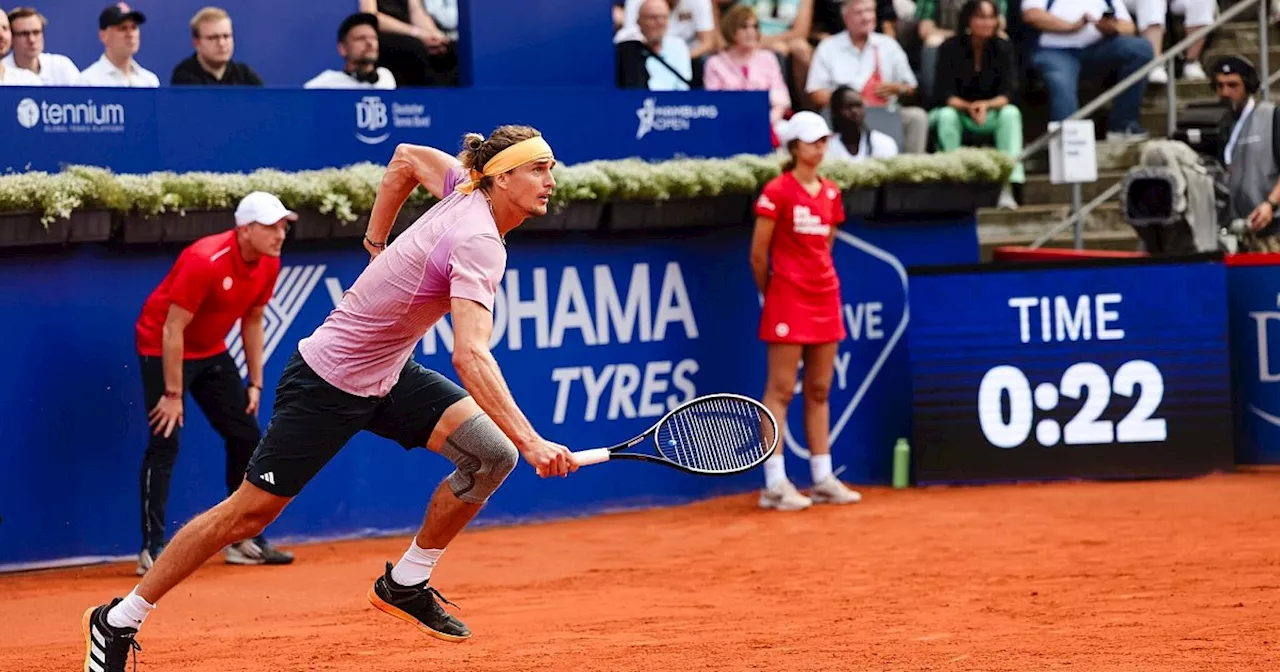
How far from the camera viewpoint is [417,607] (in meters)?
6.32

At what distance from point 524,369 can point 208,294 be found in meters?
2.17

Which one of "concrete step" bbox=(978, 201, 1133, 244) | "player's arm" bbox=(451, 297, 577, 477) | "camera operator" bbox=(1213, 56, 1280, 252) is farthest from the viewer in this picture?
"concrete step" bbox=(978, 201, 1133, 244)

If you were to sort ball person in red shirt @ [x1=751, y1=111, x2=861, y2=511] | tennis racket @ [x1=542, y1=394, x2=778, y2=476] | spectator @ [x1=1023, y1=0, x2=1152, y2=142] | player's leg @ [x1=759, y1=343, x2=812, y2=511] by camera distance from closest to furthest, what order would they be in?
1. tennis racket @ [x1=542, y1=394, x2=778, y2=476]
2. ball person in red shirt @ [x1=751, y1=111, x2=861, y2=511]
3. player's leg @ [x1=759, y1=343, x2=812, y2=511]
4. spectator @ [x1=1023, y1=0, x2=1152, y2=142]

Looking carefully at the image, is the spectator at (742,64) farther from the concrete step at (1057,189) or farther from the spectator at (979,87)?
the concrete step at (1057,189)

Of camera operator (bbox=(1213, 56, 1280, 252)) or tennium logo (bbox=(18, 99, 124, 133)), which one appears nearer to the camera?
tennium logo (bbox=(18, 99, 124, 133))

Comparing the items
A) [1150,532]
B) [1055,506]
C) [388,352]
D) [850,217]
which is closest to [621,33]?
[850,217]

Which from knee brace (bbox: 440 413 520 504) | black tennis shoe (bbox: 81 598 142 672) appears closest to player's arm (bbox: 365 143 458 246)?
knee brace (bbox: 440 413 520 504)

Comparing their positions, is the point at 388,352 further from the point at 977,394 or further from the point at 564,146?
the point at 977,394

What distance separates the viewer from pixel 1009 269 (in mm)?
11102

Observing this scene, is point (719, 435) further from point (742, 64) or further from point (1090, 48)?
point (1090, 48)

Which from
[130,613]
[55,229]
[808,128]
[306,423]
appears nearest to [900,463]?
[808,128]

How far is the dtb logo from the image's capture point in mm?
9547

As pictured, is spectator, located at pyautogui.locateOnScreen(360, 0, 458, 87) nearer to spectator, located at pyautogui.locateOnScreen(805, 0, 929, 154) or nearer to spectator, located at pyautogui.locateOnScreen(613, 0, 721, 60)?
spectator, located at pyautogui.locateOnScreen(613, 0, 721, 60)

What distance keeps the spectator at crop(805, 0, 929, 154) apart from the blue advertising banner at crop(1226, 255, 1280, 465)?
2.59 meters
